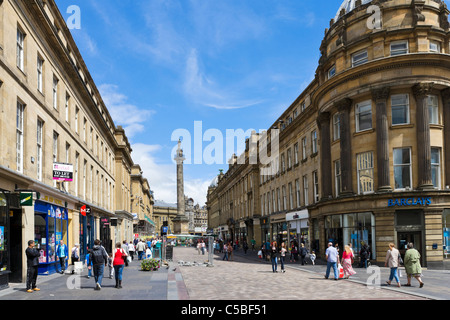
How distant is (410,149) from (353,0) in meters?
12.1

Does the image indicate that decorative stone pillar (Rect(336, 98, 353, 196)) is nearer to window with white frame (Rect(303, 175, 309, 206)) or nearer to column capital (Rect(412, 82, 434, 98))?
column capital (Rect(412, 82, 434, 98))

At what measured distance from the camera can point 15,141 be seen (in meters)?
19.8

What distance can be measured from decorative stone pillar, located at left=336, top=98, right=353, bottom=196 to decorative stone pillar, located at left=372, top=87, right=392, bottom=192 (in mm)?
2484

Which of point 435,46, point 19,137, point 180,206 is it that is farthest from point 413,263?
point 180,206

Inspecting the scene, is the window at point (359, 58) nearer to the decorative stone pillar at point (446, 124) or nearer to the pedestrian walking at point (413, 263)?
the decorative stone pillar at point (446, 124)

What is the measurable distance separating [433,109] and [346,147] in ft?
19.5

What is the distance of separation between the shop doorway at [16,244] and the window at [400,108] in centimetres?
2276

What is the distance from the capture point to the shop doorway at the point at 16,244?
→ 63.4ft

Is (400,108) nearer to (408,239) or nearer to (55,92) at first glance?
(408,239)

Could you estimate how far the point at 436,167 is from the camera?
30.5 meters

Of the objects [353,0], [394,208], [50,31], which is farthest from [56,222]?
[353,0]
